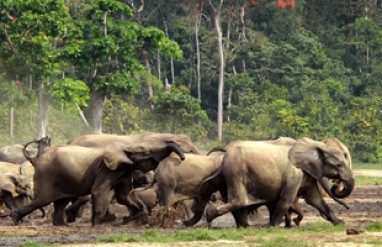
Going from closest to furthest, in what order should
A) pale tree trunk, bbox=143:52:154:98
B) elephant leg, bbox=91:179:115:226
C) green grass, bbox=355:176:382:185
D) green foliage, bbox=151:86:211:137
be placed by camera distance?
1. elephant leg, bbox=91:179:115:226
2. green grass, bbox=355:176:382:185
3. green foliage, bbox=151:86:211:137
4. pale tree trunk, bbox=143:52:154:98

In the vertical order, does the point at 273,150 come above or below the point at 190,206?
above

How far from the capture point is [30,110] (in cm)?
5212

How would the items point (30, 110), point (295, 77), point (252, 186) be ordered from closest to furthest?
point (252, 186) → point (30, 110) → point (295, 77)

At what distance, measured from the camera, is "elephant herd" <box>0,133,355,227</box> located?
1839cm

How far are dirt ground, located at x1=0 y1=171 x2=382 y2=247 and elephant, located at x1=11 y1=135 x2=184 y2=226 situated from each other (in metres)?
0.47

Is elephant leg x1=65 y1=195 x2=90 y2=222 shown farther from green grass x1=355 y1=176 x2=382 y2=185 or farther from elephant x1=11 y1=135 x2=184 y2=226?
green grass x1=355 y1=176 x2=382 y2=185

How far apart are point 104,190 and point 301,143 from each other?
3.59 meters

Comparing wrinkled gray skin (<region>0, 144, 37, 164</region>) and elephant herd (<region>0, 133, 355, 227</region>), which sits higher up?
elephant herd (<region>0, 133, 355, 227</region>)

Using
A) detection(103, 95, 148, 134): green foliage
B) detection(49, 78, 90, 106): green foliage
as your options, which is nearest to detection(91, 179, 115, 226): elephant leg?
detection(49, 78, 90, 106): green foliage

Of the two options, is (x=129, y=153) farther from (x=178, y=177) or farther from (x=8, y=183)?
(x=8, y=183)

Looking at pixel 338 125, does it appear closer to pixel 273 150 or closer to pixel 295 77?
pixel 295 77

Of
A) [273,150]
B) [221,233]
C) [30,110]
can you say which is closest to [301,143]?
[273,150]

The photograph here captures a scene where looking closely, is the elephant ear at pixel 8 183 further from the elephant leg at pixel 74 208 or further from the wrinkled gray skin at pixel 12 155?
the wrinkled gray skin at pixel 12 155

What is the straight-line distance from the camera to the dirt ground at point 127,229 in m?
15.9
